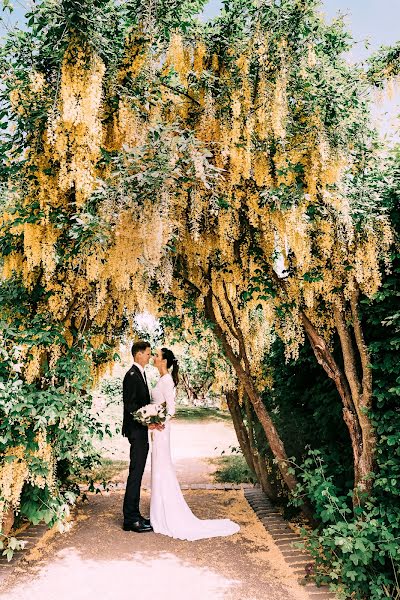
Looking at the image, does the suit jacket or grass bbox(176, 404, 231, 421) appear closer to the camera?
the suit jacket

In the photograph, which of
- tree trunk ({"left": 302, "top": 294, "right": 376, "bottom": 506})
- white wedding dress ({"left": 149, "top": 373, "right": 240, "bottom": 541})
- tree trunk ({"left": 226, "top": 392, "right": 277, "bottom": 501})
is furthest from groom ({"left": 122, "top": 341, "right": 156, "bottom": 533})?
tree trunk ({"left": 302, "top": 294, "right": 376, "bottom": 506})

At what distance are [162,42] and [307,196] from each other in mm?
1541

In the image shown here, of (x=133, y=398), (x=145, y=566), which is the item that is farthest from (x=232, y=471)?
(x=145, y=566)

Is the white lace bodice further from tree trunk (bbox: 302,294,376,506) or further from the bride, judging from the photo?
tree trunk (bbox: 302,294,376,506)

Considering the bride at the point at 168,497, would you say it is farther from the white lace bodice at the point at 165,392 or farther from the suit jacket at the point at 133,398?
the suit jacket at the point at 133,398

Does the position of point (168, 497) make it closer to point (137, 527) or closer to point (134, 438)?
point (137, 527)

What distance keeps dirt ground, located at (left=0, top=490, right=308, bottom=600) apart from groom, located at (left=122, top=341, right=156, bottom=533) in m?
0.14

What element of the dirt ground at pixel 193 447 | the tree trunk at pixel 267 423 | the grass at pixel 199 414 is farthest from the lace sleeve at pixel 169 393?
the grass at pixel 199 414

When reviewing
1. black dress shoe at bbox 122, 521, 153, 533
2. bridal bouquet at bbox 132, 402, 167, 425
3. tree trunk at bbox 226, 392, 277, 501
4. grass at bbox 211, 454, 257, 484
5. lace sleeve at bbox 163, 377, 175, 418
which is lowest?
grass at bbox 211, 454, 257, 484

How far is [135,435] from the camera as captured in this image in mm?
3994

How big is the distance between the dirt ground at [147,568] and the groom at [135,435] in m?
0.14

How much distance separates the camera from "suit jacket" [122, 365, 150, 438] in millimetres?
4008

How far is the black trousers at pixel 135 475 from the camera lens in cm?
388

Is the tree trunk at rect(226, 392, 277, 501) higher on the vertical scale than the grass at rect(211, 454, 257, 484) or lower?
higher
